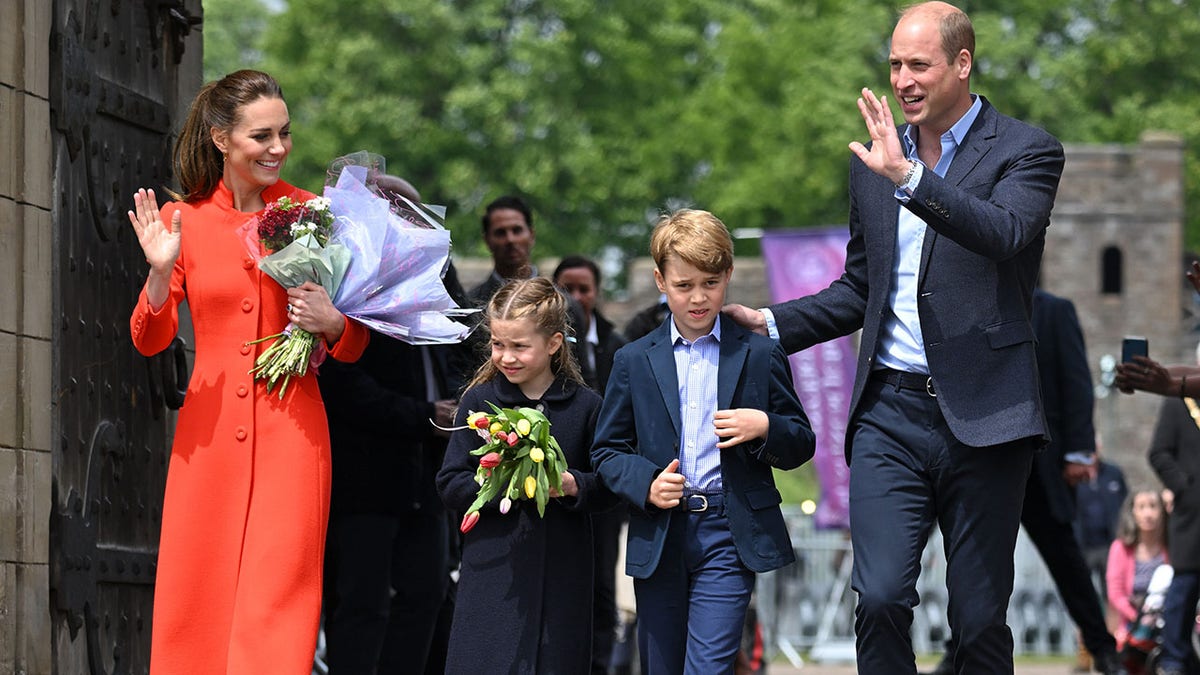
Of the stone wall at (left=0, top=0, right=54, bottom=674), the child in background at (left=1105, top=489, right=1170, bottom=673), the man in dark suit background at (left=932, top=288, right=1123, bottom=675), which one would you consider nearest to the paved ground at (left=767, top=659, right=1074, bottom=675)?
the child in background at (left=1105, top=489, right=1170, bottom=673)

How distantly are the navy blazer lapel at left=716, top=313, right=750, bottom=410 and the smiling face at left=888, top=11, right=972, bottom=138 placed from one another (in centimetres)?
90

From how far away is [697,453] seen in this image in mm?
7172

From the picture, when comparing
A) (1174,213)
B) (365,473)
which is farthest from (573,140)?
(365,473)

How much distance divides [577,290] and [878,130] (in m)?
4.75

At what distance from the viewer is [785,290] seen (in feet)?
104

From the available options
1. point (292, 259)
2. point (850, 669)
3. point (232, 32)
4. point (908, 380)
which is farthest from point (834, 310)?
point (232, 32)

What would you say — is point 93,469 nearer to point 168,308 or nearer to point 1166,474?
point 168,308

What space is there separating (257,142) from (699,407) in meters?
1.67

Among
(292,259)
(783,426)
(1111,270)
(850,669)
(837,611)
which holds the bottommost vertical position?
(850,669)

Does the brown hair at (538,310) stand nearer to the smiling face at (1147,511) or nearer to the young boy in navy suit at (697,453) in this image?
the young boy in navy suit at (697,453)

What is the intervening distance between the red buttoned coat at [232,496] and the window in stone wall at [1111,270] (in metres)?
44.9

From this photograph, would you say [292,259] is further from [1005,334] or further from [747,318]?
[1005,334]

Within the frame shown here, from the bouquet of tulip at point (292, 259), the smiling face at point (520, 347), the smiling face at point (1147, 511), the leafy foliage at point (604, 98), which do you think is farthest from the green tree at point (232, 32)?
the bouquet of tulip at point (292, 259)

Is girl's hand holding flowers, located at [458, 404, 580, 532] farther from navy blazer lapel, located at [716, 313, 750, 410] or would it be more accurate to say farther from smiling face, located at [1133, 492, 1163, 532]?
smiling face, located at [1133, 492, 1163, 532]
